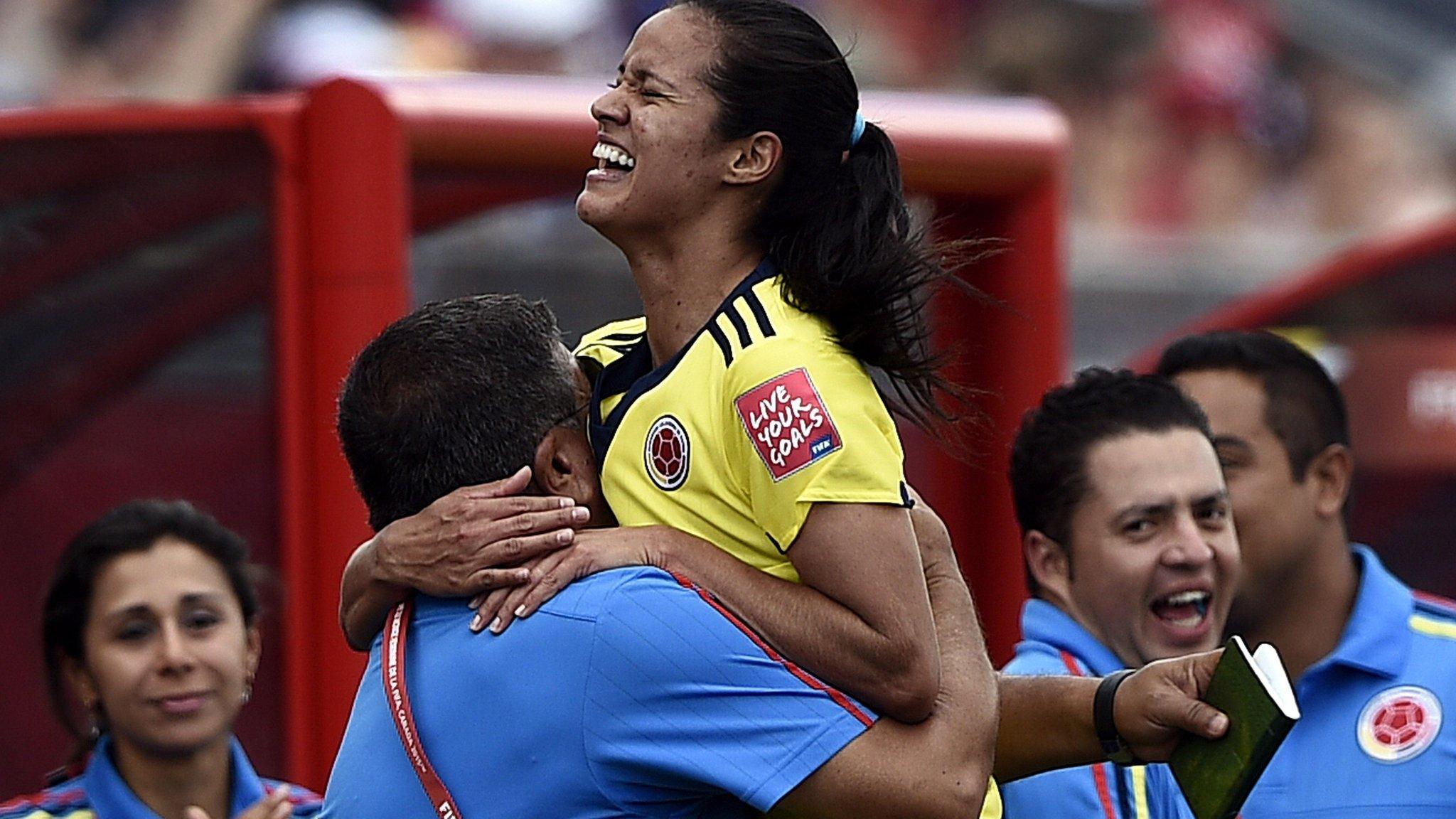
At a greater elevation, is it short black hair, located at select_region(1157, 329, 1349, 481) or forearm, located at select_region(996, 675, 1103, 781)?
short black hair, located at select_region(1157, 329, 1349, 481)

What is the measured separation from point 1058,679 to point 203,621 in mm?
1675

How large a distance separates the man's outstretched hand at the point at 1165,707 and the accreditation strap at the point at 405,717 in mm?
812

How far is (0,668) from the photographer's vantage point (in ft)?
16.3

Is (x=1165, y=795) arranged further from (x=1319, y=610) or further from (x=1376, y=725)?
(x=1319, y=610)

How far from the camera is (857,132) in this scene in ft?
9.10

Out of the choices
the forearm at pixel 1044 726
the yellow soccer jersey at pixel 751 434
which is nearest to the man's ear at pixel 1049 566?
the forearm at pixel 1044 726

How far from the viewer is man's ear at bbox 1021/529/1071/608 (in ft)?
11.9

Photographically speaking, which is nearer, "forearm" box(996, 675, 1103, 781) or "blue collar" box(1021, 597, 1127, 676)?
"forearm" box(996, 675, 1103, 781)

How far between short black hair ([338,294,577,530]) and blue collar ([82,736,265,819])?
50.8 inches

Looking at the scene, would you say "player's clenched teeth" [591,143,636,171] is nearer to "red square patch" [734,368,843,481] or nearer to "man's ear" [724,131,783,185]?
"man's ear" [724,131,783,185]

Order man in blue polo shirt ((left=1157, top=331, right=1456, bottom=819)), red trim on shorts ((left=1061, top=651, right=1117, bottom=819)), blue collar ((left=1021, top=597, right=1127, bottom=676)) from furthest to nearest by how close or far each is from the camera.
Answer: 1. man in blue polo shirt ((left=1157, top=331, right=1456, bottom=819))
2. blue collar ((left=1021, top=597, right=1127, bottom=676))
3. red trim on shorts ((left=1061, top=651, right=1117, bottom=819))

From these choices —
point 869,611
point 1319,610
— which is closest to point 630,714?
point 869,611

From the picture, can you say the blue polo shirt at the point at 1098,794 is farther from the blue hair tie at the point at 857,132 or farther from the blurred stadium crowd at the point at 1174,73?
the blurred stadium crowd at the point at 1174,73

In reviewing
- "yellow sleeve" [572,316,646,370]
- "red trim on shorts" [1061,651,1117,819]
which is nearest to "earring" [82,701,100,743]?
"yellow sleeve" [572,316,646,370]
